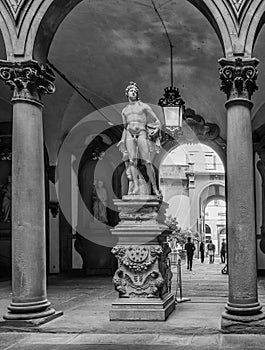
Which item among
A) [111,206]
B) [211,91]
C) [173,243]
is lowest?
[173,243]

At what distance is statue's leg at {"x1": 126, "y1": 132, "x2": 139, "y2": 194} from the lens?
782 cm

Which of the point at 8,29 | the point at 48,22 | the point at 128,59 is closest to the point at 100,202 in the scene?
the point at 128,59

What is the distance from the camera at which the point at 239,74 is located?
693 centimetres

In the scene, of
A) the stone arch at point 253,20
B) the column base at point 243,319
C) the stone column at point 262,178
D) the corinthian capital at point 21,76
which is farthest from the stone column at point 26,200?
the stone column at point 262,178

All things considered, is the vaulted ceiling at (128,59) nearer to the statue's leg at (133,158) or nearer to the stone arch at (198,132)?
the stone arch at (198,132)

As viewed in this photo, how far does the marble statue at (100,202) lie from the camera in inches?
593

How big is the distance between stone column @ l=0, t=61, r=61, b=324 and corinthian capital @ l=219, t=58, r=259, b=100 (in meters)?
2.38

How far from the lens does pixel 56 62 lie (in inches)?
494

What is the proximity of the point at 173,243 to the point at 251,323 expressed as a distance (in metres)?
21.3

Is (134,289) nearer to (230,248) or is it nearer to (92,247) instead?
(230,248)

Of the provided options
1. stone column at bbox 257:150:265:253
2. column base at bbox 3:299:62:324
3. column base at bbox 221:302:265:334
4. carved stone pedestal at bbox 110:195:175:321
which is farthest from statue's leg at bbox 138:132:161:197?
stone column at bbox 257:150:265:253

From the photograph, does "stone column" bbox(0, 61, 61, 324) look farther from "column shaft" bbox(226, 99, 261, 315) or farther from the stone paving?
"column shaft" bbox(226, 99, 261, 315)

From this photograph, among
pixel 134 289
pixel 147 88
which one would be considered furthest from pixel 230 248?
pixel 147 88

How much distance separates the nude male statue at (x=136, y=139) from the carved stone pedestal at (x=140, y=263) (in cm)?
28
